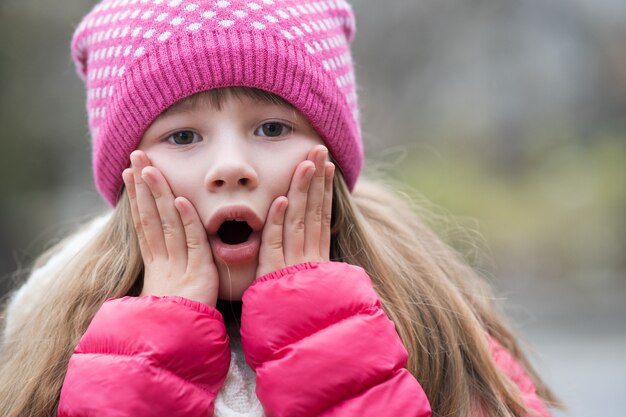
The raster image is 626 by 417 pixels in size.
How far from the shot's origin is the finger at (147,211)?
6.58 feet

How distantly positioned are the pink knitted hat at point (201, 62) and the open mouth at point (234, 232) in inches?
12.1

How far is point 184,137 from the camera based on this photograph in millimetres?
2004

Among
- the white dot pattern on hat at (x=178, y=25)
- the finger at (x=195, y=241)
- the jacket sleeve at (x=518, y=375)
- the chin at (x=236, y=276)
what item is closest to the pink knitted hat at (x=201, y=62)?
the white dot pattern on hat at (x=178, y=25)

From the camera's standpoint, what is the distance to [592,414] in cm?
524

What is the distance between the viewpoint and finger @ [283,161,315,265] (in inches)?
78.4

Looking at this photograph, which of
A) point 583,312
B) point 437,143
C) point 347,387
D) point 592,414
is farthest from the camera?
point 437,143

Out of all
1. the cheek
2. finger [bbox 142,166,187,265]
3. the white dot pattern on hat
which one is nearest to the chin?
finger [bbox 142,166,187,265]

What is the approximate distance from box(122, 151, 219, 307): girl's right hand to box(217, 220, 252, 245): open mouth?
67mm

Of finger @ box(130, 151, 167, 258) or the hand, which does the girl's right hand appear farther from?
the hand

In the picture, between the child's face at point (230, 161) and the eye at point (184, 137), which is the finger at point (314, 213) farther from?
the eye at point (184, 137)

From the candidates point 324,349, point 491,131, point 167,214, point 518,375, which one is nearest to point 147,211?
point 167,214

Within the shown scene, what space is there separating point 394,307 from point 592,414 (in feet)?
11.8

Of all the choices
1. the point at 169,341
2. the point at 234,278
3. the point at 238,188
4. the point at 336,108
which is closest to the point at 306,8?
the point at 336,108

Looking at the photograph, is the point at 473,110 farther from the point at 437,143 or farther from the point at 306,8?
the point at 306,8
